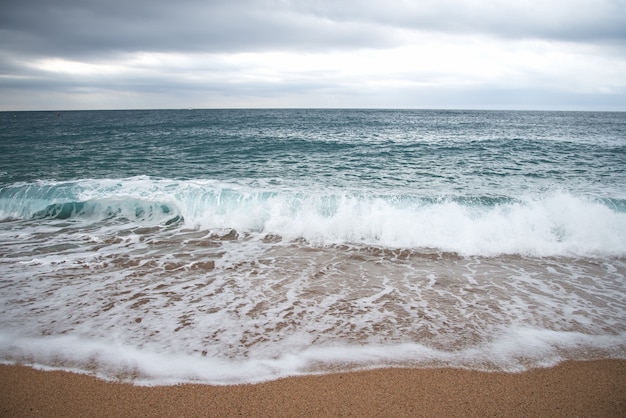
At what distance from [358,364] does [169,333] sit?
220cm

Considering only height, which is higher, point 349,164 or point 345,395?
point 349,164

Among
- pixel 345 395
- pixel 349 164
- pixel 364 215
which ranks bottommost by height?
pixel 345 395

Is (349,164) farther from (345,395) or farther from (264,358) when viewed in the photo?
(345,395)

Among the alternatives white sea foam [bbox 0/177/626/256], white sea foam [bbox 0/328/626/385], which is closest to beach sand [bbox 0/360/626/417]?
white sea foam [bbox 0/328/626/385]

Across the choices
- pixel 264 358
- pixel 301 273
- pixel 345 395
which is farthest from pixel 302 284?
pixel 345 395

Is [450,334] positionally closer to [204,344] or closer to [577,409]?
[577,409]

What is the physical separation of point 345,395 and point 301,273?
9.99 feet

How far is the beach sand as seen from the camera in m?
3.07

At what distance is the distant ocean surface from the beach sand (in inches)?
6.6

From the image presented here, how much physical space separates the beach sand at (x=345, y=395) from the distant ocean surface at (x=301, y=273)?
0.55 feet

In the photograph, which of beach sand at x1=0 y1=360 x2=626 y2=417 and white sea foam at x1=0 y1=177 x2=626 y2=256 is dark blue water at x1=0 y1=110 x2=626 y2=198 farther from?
beach sand at x1=0 y1=360 x2=626 y2=417

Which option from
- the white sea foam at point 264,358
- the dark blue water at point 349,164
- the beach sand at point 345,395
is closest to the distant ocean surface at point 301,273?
the white sea foam at point 264,358

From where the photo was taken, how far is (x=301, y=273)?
20.3ft

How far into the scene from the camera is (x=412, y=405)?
3.15 metres
